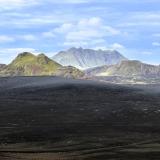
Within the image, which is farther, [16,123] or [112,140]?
[16,123]

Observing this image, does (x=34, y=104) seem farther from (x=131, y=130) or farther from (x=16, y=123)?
(x=131, y=130)

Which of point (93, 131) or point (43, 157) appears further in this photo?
point (93, 131)

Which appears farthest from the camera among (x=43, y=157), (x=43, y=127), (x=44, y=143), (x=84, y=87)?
(x=84, y=87)

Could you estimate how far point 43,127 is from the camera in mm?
63281

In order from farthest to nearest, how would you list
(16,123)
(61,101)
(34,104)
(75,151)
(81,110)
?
(61,101) → (34,104) → (81,110) → (16,123) → (75,151)

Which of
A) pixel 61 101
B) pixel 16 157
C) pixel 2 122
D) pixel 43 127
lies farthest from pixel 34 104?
pixel 16 157

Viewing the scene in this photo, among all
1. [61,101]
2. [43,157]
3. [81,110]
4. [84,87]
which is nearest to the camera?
[43,157]

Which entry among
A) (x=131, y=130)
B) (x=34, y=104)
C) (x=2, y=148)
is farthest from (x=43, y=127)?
(x=34, y=104)

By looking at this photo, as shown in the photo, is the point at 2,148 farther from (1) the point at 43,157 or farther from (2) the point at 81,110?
(2) the point at 81,110

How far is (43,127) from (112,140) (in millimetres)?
14621

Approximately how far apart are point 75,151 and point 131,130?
19.5m

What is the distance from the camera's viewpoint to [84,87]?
151m

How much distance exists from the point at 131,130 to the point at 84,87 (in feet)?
298

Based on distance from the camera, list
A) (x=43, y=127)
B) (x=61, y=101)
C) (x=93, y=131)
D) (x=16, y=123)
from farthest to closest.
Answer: (x=61, y=101)
(x=16, y=123)
(x=43, y=127)
(x=93, y=131)
